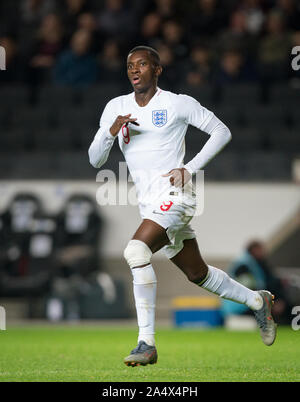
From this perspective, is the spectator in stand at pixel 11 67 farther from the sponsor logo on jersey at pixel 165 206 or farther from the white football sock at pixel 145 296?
the white football sock at pixel 145 296

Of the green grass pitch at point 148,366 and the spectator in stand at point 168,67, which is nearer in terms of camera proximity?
the green grass pitch at point 148,366

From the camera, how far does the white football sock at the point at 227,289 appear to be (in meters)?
6.74

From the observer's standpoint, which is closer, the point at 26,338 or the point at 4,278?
the point at 26,338

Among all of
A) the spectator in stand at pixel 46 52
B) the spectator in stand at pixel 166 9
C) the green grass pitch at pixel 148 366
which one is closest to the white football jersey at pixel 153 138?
the green grass pitch at pixel 148 366

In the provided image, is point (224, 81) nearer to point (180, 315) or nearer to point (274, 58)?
point (274, 58)

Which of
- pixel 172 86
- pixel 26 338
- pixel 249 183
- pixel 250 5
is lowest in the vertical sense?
pixel 26 338

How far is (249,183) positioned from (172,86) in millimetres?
1803

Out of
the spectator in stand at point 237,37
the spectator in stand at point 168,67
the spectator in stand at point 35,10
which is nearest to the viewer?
the spectator in stand at point 168,67

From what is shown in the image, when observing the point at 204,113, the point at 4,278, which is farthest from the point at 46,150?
the point at 204,113

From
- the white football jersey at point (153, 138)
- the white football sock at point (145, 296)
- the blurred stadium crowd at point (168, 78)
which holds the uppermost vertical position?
the blurred stadium crowd at point (168, 78)

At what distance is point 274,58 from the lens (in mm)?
13852

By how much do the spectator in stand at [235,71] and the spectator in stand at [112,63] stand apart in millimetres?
1434

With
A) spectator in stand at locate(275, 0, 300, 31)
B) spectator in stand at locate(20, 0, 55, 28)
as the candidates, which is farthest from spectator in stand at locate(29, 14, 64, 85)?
spectator in stand at locate(275, 0, 300, 31)
